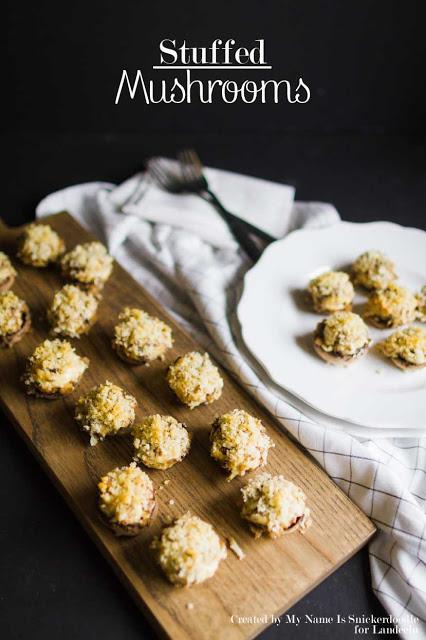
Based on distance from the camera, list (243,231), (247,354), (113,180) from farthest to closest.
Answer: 1. (113,180)
2. (243,231)
3. (247,354)

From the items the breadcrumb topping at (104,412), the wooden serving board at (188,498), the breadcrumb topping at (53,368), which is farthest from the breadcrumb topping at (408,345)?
the breadcrumb topping at (53,368)

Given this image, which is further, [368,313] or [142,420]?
[368,313]

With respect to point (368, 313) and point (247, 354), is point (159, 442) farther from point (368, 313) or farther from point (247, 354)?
point (368, 313)

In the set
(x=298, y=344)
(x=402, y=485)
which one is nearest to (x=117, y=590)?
(x=402, y=485)

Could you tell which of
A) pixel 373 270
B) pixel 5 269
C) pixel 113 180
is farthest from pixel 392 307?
pixel 113 180

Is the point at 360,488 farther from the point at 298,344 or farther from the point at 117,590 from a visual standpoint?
the point at 117,590

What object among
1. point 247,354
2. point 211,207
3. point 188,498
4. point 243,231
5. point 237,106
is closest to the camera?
point 188,498
